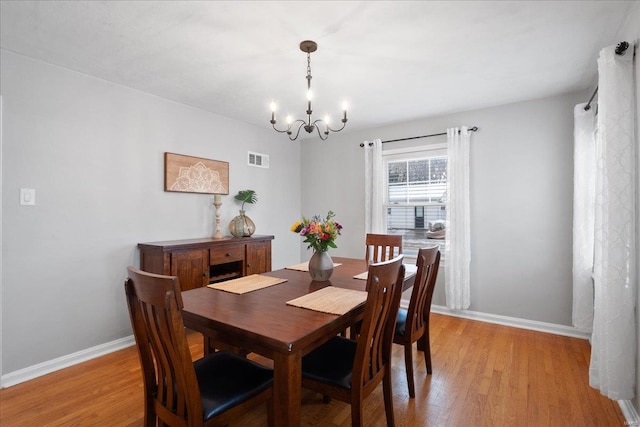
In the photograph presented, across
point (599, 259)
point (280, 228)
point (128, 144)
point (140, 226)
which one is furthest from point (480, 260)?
point (128, 144)

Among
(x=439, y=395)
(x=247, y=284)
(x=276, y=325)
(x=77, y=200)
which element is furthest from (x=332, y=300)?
(x=77, y=200)

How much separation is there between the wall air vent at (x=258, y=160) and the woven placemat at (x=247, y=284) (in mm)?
2224

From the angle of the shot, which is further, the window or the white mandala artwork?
the window

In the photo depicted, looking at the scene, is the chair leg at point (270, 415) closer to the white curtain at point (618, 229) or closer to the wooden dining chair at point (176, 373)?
the wooden dining chair at point (176, 373)

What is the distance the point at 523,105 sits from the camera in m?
3.35

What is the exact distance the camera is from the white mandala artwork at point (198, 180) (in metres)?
3.36

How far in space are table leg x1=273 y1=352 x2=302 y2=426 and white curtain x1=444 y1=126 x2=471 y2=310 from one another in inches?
111

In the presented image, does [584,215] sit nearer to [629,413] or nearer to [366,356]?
[629,413]

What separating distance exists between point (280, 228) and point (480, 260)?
2.62m

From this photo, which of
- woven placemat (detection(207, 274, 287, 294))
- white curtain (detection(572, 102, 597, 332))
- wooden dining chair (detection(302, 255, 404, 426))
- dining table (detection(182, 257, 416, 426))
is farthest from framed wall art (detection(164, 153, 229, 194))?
white curtain (detection(572, 102, 597, 332))

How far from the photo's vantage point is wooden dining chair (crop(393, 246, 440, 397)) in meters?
2.03

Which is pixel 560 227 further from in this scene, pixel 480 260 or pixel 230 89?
pixel 230 89

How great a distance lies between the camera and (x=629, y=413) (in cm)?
185

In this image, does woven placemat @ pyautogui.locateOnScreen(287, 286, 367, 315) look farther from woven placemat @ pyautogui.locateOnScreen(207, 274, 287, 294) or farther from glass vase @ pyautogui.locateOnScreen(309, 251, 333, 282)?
woven placemat @ pyautogui.locateOnScreen(207, 274, 287, 294)
